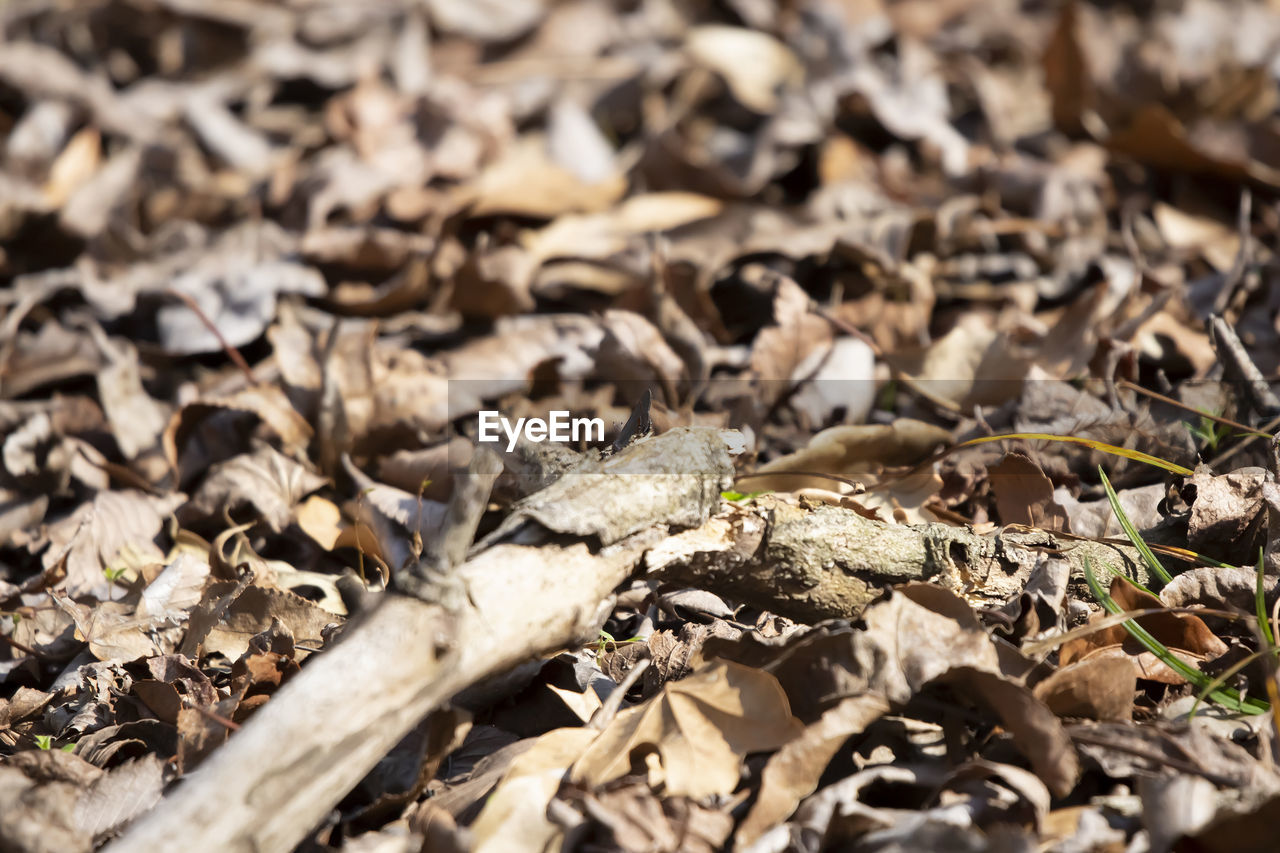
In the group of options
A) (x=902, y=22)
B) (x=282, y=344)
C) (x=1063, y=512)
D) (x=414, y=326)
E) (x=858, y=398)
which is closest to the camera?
(x=1063, y=512)

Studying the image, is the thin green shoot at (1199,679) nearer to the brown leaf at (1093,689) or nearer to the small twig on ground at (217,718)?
the brown leaf at (1093,689)

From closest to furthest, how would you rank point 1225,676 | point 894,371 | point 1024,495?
point 1225,676, point 1024,495, point 894,371

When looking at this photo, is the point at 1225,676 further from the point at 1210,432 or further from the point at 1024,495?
the point at 1210,432

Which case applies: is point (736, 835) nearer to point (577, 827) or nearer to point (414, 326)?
point (577, 827)

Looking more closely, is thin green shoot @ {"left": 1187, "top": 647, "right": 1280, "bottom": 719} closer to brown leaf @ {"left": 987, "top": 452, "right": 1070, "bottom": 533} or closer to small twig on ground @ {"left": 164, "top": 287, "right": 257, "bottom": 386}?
brown leaf @ {"left": 987, "top": 452, "right": 1070, "bottom": 533}

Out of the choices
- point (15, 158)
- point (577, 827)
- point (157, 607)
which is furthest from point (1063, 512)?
point (15, 158)

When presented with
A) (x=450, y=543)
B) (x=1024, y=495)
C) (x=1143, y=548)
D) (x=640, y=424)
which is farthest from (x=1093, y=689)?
(x=450, y=543)

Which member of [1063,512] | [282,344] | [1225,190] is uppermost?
[1225,190]

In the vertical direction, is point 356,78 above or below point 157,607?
above

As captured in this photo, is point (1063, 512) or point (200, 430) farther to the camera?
point (200, 430)
